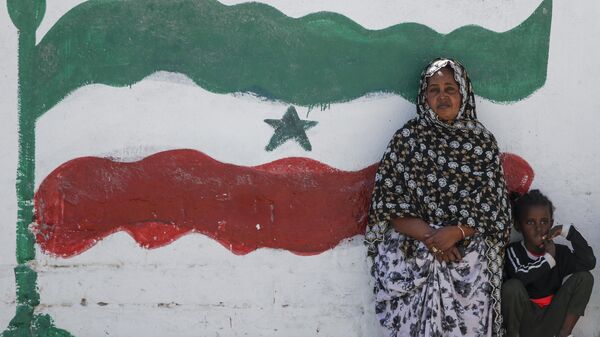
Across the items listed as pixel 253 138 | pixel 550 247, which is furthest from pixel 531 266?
pixel 253 138

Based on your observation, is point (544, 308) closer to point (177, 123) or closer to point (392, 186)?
point (392, 186)

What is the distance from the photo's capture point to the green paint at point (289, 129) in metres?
4.30

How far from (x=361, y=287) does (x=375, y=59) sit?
1.23 meters

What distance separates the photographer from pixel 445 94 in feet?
13.5

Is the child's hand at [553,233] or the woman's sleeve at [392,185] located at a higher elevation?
the woman's sleeve at [392,185]

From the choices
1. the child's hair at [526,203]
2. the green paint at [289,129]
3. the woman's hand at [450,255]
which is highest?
the green paint at [289,129]

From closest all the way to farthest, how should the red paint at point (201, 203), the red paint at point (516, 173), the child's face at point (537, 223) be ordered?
the child's face at point (537, 223)
the red paint at point (201, 203)
the red paint at point (516, 173)

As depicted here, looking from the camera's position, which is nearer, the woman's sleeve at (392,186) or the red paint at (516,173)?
the woman's sleeve at (392,186)

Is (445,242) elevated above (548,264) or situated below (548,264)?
above

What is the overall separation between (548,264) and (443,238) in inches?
25.3

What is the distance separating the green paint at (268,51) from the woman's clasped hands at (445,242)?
2.61 ft

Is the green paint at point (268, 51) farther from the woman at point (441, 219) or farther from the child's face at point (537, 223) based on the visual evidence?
the child's face at point (537, 223)

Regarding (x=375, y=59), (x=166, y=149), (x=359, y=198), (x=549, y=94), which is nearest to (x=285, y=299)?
(x=359, y=198)

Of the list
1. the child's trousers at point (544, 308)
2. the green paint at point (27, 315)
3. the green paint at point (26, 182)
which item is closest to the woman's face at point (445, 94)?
the child's trousers at point (544, 308)
